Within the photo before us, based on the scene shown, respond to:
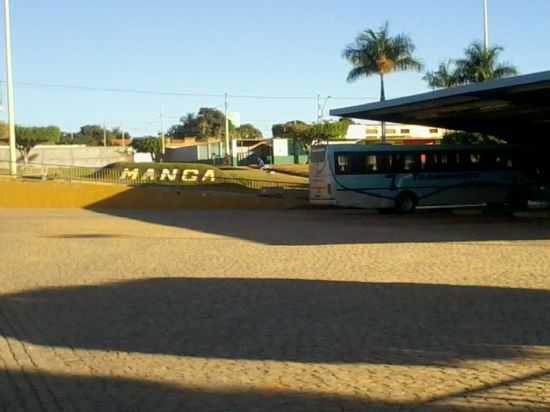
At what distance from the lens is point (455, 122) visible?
1366 inches

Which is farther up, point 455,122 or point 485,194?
point 455,122

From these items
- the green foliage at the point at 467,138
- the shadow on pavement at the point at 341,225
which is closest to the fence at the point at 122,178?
the shadow on pavement at the point at 341,225

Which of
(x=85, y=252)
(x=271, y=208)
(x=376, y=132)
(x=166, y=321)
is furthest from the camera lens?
(x=376, y=132)

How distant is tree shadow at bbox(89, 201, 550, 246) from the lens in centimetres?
2011

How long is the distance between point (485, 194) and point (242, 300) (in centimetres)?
2297

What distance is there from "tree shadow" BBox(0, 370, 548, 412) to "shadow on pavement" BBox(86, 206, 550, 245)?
1237 centimetres

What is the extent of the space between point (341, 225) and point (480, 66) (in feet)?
73.6

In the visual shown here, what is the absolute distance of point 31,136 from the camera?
262ft

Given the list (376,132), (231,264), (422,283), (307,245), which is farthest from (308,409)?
(376,132)

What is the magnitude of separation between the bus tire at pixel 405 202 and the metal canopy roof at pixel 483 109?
3.20 meters

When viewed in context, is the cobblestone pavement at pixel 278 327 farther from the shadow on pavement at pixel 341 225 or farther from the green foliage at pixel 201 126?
the green foliage at pixel 201 126

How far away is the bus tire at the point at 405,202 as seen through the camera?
102 feet

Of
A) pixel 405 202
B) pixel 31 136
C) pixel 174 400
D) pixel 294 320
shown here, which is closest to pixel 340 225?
pixel 405 202

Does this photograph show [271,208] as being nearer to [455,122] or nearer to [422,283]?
[455,122]
